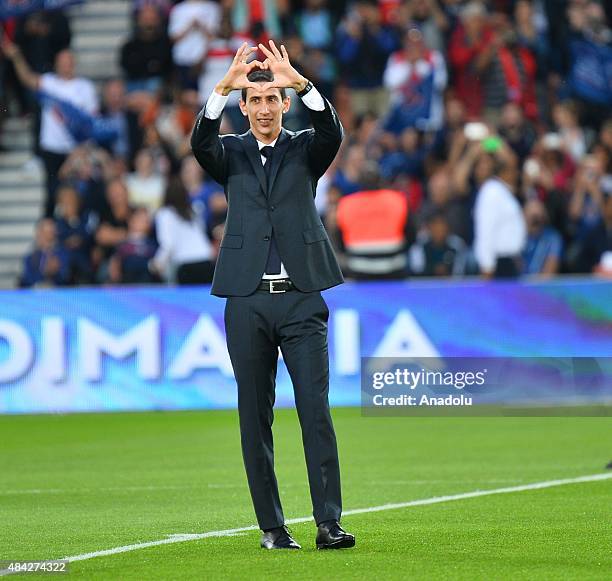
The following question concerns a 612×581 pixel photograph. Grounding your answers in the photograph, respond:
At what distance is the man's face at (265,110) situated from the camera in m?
8.45

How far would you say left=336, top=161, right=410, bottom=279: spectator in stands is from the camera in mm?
17656

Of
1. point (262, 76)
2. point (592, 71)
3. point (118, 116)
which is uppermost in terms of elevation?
point (262, 76)

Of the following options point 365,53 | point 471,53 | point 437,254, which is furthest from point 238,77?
point 365,53

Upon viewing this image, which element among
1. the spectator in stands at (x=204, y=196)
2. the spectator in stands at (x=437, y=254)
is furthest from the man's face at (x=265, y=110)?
the spectator in stands at (x=437, y=254)

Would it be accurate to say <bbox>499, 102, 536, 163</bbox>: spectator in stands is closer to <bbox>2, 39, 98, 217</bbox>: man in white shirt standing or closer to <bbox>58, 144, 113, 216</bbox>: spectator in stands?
<bbox>58, 144, 113, 216</bbox>: spectator in stands

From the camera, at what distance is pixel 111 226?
69.5 feet

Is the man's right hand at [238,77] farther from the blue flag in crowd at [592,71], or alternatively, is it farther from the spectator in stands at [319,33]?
the spectator in stands at [319,33]

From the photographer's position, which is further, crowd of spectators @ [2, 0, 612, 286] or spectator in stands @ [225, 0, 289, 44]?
spectator in stands @ [225, 0, 289, 44]

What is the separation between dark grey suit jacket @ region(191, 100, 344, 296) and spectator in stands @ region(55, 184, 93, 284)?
12.0 metres

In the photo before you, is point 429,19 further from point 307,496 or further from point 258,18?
point 307,496

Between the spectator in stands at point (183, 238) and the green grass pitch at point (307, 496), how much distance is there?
1.67 metres

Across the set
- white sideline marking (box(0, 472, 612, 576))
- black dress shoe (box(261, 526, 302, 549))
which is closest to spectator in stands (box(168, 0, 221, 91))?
white sideline marking (box(0, 472, 612, 576))

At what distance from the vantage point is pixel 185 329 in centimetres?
1800

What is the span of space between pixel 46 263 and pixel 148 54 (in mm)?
4614
